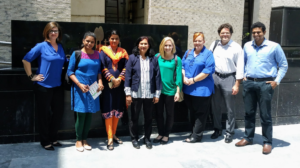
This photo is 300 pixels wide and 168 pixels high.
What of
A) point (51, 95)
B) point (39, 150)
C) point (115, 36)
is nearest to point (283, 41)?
point (115, 36)

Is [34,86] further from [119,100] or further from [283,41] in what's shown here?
[283,41]

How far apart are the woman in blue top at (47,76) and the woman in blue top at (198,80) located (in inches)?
80.8

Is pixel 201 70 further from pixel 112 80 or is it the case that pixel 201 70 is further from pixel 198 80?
pixel 112 80

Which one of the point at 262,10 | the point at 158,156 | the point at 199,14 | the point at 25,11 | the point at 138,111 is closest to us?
the point at 158,156

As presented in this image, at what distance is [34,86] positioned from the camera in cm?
445

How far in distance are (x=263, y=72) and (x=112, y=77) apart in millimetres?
2402

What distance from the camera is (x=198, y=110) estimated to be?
195 inches

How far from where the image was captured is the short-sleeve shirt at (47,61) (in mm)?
4239

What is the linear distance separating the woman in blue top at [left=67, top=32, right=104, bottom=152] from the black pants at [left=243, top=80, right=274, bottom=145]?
243 centimetres

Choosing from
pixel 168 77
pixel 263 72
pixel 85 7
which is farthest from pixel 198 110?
pixel 85 7

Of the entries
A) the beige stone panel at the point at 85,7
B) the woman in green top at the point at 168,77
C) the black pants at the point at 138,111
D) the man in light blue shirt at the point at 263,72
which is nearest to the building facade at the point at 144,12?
the beige stone panel at the point at 85,7

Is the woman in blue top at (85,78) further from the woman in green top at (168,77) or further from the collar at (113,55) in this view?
the woman in green top at (168,77)

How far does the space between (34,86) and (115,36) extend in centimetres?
148

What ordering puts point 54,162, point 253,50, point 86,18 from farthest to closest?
1. point 86,18
2. point 253,50
3. point 54,162
